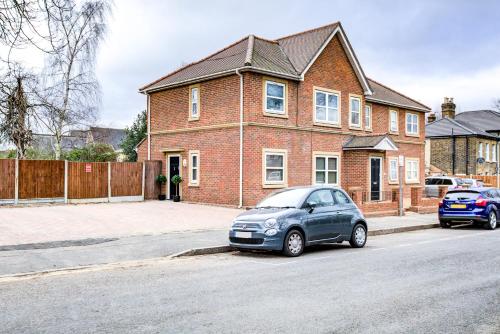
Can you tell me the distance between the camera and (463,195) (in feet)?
62.6

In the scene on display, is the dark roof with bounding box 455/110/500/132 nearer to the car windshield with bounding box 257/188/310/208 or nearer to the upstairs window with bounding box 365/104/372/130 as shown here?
the upstairs window with bounding box 365/104/372/130

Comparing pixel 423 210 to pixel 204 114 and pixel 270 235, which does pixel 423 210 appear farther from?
pixel 270 235

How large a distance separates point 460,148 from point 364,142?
24.7 meters

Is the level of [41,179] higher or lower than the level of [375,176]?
lower

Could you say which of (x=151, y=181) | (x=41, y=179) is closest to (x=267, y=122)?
(x=151, y=181)

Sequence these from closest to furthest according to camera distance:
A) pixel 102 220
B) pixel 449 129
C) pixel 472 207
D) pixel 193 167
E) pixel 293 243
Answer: pixel 293 243
pixel 102 220
pixel 472 207
pixel 193 167
pixel 449 129

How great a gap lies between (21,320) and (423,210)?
22.0 metres

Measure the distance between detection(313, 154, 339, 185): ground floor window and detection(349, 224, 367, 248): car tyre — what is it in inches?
465

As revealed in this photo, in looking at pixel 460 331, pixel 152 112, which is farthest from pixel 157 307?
pixel 152 112

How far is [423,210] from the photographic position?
979 inches

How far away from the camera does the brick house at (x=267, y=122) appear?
74.8ft

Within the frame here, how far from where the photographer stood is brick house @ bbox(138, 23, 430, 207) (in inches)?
898

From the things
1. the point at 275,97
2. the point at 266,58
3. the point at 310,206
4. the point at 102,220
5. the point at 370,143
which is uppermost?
the point at 266,58

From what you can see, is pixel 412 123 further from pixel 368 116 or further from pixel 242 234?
pixel 242 234
